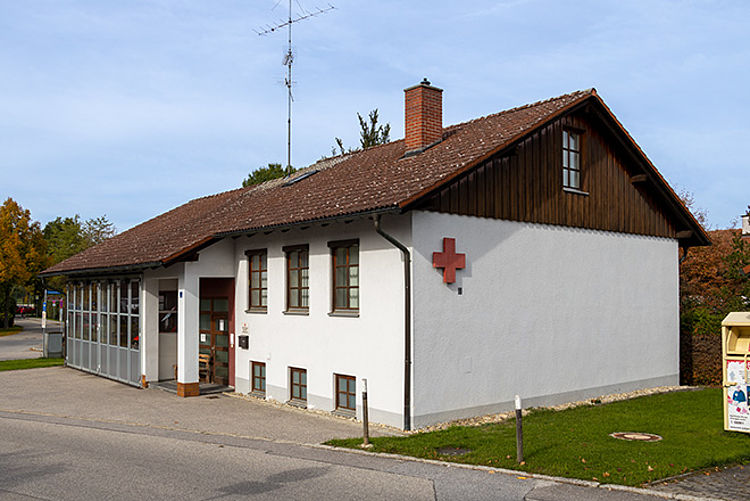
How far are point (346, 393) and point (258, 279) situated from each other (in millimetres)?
4275

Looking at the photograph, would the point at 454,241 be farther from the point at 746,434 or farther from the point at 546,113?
the point at 746,434

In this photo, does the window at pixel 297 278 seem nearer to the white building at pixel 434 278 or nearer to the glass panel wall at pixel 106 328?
the white building at pixel 434 278

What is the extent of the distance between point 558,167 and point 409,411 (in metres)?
6.54

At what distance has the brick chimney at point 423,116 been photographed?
53.0ft

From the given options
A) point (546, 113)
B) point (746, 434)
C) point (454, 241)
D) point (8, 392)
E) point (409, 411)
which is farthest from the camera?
point (8, 392)

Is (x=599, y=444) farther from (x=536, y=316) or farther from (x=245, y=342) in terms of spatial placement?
(x=245, y=342)

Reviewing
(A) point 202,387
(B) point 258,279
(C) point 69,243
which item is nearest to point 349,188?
(B) point 258,279

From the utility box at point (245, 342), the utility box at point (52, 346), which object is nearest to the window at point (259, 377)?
the utility box at point (245, 342)

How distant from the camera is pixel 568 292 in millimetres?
15711

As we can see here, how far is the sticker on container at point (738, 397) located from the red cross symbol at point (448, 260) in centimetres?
480

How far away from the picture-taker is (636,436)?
11.3 meters

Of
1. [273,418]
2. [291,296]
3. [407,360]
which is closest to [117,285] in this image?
[291,296]

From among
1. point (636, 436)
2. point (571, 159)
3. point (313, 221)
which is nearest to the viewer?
point (636, 436)

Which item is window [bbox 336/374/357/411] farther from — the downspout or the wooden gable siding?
the wooden gable siding
